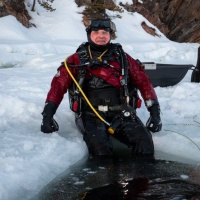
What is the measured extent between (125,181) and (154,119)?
1.16 meters

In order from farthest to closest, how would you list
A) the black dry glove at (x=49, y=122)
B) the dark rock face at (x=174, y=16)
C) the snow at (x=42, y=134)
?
the dark rock face at (x=174, y=16) < the black dry glove at (x=49, y=122) < the snow at (x=42, y=134)

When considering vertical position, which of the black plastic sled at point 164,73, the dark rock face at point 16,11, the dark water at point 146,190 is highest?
the dark rock face at point 16,11

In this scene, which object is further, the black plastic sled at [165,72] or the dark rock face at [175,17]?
the dark rock face at [175,17]

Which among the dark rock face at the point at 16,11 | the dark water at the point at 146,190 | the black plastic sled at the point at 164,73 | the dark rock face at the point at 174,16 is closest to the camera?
the dark water at the point at 146,190

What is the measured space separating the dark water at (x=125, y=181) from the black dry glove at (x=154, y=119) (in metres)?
0.43

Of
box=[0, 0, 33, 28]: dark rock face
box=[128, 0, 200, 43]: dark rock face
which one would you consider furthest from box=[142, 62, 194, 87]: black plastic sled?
box=[128, 0, 200, 43]: dark rock face

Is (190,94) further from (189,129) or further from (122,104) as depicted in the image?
(122,104)

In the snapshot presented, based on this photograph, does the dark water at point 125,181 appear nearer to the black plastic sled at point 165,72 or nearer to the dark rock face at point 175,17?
the black plastic sled at point 165,72

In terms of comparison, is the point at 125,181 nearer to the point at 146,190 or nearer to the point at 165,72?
the point at 146,190

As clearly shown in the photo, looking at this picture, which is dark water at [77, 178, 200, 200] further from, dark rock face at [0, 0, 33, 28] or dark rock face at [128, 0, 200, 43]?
dark rock face at [128, 0, 200, 43]

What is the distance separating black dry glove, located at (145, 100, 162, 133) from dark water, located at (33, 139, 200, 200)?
431mm

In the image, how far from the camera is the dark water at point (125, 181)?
291 centimetres

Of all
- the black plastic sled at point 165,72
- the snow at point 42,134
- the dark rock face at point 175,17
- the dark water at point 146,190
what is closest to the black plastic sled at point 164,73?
the black plastic sled at point 165,72

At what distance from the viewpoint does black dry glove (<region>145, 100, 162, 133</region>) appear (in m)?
4.18
